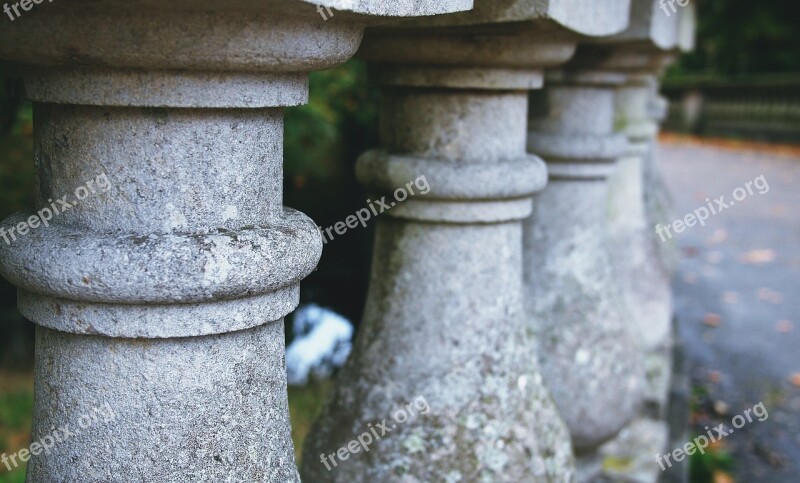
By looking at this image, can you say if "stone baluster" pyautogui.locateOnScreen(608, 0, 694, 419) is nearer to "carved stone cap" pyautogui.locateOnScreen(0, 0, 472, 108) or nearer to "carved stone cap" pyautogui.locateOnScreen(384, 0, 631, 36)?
"carved stone cap" pyautogui.locateOnScreen(384, 0, 631, 36)

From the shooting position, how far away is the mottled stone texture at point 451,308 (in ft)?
5.48

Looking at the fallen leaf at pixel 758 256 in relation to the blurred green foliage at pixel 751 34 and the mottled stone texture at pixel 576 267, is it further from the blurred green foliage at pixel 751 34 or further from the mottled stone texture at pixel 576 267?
the blurred green foliage at pixel 751 34

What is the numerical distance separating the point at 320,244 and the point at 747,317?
557cm

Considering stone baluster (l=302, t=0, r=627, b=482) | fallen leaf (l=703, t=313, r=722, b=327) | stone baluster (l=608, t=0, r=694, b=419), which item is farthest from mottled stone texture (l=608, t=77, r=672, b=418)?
fallen leaf (l=703, t=313, r=722, b=327)

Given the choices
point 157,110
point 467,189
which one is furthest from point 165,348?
Answer: point 467,189

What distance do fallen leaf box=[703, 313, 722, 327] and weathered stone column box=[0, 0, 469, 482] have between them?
17.6ft

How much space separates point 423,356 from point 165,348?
2.59 ft

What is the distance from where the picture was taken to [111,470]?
104 cm

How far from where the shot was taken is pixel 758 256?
306 inches

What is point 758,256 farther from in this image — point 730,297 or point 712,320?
point 712,320

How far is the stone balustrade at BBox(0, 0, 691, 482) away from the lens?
95 cm

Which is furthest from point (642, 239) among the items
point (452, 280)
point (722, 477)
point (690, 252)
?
point (690, 252)

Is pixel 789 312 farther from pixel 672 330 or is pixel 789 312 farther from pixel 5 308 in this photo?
pixel 5 308

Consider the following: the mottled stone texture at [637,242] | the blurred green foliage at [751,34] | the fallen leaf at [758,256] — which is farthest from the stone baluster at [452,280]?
the blurred green foliage at [751,34]
